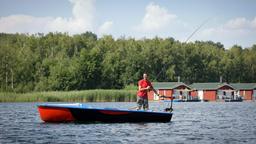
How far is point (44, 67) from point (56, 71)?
619 centimetres

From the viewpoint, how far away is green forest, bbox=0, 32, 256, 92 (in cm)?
9300

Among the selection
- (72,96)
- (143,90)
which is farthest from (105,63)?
(143,90)

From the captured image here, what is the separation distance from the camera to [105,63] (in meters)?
103

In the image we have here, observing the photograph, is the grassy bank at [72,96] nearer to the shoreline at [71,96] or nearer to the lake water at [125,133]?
the shoreline at [71,96]

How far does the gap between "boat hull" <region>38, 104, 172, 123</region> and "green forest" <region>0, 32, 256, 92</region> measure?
54861 mm

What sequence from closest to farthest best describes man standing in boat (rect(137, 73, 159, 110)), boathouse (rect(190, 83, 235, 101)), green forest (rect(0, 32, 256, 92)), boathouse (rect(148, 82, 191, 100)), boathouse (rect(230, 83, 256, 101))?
man standing in boat (rect(137, 73, 159, 110)) → green forest (rect(0, 32, 256, 92)) → boathouse (rect(148, 82, 191, 100)) → boathouse (rect(190, 83, 235, 101)) → boathouse (rect(230, 83, 256, 101))

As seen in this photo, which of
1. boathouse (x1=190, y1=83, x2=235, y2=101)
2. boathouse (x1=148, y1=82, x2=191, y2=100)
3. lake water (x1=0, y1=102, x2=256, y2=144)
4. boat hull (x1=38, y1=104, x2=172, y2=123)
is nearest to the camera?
lake water (x1=0, y1=102, x2=256, y2=144)

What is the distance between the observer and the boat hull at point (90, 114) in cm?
2681

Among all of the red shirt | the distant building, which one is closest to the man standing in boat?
the red shirt

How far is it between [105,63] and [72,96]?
113 ft

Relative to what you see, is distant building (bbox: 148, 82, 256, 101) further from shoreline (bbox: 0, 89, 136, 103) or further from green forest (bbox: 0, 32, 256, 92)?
shoreline (bbox: 0, 89, 136, 103)

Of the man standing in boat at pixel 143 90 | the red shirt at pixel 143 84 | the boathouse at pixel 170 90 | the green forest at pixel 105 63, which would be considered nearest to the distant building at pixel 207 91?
the boathouse at pixel 170 90

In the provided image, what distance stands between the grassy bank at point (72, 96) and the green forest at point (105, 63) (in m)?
14.2

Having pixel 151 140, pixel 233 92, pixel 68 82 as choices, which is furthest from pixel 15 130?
pixel 233 92
